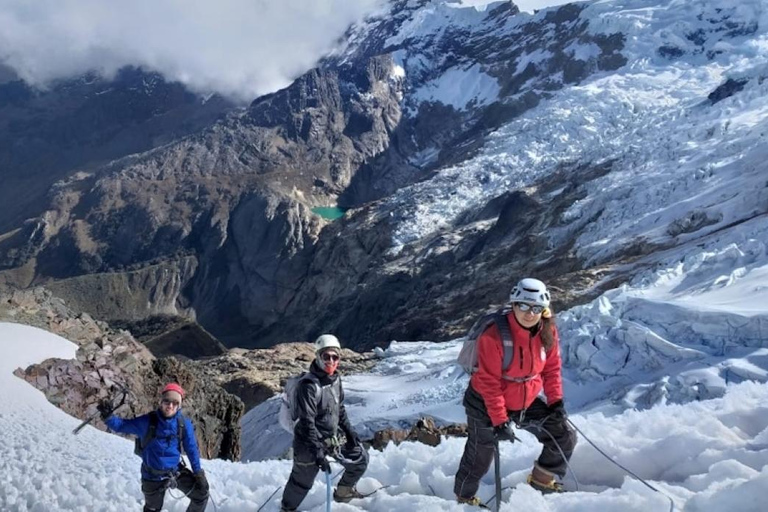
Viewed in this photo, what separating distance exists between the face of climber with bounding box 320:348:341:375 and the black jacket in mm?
71

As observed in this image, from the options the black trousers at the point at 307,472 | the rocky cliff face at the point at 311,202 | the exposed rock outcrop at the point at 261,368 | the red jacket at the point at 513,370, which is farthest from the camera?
the rocky cliff face at the point at 311,202

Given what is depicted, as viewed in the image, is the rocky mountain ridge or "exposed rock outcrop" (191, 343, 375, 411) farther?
the rocky mountain ridge

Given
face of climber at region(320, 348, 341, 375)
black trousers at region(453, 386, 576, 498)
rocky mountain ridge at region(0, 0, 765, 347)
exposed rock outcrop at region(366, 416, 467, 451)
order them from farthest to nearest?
→ rocky mountain ridge at region(0, 0, 765, 347), exposed rock outcrop at region(366, 416, 467, 451), face of climber at region(320, 348, 341, 375), black trousers at region(453, 386, 576, 498)

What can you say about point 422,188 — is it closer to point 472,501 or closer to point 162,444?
point 162,444

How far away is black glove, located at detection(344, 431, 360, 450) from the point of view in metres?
6.92

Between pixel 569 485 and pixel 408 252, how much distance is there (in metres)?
76.1

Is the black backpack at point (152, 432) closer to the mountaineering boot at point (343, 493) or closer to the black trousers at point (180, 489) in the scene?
the black trousers at point (180, 489)

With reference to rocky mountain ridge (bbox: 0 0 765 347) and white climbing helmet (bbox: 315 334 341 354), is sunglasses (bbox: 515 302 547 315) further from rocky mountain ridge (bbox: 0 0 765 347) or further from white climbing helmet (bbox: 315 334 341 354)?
rocky mountain ridge (bbox: 0 0 765 347)

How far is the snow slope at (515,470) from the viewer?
5848 mm

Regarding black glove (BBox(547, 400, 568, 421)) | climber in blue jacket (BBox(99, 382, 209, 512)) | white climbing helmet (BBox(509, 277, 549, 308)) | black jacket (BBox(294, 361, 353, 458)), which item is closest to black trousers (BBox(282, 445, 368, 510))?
black jacket (BBox(294, 361, 353, 458))

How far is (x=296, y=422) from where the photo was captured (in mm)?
6352

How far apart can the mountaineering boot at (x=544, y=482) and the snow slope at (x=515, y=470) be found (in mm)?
232

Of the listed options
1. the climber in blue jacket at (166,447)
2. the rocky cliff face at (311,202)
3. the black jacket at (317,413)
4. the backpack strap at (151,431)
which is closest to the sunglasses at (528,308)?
the black jacket at (317,413)

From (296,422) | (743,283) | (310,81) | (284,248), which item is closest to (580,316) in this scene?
(743,283)
